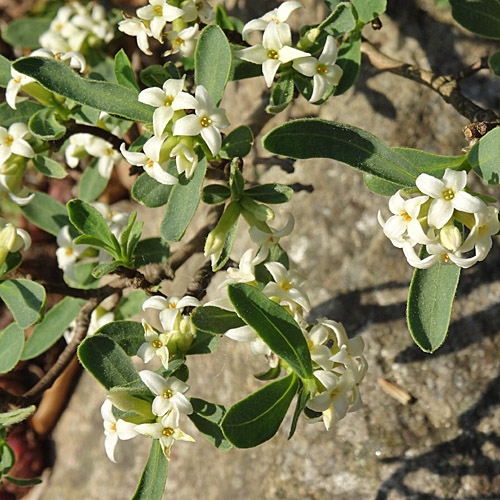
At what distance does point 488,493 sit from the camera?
1557 millimetres

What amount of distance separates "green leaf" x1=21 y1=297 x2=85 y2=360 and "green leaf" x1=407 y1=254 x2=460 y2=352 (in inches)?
36.7

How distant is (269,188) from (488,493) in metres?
1.00

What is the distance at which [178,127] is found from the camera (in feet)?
3.57

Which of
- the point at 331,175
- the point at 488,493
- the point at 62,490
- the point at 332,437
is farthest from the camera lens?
the point at 62,490

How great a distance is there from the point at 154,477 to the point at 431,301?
0.65 meters

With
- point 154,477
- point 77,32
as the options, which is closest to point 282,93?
point 154,477

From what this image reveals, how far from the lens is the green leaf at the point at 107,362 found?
3.81 ft

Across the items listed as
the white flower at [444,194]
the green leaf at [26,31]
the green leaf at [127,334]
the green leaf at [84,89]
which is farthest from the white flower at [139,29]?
the green leaf at [26,31]

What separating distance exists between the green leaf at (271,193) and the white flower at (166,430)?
19.1 inches

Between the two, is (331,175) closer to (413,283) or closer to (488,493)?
(413,283)

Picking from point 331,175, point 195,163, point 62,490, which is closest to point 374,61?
point 331,175

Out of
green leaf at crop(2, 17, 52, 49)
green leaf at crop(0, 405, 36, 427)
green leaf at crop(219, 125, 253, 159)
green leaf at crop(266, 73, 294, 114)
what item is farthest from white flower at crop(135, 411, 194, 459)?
green leaf at crop(2, 17, 52, 49)

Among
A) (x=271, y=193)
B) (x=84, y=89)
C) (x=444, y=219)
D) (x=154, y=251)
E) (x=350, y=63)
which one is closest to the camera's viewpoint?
(x=444, y=219)

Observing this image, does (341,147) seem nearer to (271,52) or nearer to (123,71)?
(271,52)
